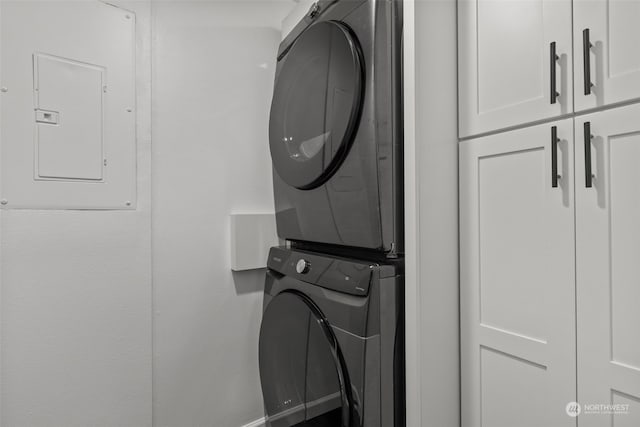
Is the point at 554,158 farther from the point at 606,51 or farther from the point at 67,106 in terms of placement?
the point at 67,106

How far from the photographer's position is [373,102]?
98 cm

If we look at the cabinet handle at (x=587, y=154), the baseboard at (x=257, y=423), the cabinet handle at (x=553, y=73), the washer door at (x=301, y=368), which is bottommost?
the baseboard at (x=257, y=423)

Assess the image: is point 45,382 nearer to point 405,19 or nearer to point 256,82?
point 256,82

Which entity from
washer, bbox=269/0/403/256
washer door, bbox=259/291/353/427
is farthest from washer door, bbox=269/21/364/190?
washer door, bbox=259/291/353/427

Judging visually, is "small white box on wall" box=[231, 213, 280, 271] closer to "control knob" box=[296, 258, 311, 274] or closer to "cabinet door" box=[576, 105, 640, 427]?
"control knob" box=[296, 258, 311, 274]

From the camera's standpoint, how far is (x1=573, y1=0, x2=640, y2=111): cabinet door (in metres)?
0.72

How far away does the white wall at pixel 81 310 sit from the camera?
1143 millimetres

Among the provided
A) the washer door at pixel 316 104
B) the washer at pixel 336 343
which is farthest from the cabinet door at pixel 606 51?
the washer at pixel 336 343

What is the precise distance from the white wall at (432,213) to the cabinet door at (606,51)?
1.03 ft

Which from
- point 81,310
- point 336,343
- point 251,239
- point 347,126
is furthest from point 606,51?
point 81,310

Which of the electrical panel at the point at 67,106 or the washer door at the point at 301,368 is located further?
the electrical panel at the point at 67,106

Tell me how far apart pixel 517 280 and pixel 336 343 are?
1.67ft

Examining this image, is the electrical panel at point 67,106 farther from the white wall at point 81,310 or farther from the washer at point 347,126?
the washer at point 347,126

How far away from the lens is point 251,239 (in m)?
1.63
